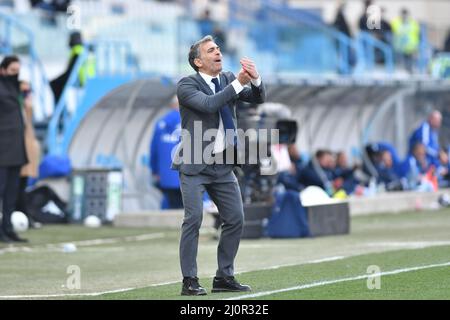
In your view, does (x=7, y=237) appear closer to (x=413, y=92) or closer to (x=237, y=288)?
(x=237, y=288)

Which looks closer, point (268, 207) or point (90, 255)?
point (90, 255)

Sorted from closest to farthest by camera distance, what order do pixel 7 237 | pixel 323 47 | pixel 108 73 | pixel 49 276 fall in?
pixel 49 276 → pixel 7 237 → pixel 108 73 → pixel 323 47

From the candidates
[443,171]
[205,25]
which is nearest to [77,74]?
[205,25]

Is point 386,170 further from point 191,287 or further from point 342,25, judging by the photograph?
point 191,287

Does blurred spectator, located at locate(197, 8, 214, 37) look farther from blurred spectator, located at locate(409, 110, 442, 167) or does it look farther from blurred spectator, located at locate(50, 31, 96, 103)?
blurred spectator, located at locate(409, 110, 442, 167)

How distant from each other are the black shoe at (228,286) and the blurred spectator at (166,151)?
10077 millimetres

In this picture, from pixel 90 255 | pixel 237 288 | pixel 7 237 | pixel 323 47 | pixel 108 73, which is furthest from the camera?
pixel 323 47

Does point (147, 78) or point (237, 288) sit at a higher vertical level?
point (147, 78)

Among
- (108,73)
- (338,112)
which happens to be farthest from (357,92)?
(108,73)

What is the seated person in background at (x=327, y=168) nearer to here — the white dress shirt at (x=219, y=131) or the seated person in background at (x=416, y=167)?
the seated person in background at (x=416, y=167)

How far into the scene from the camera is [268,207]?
1845cm

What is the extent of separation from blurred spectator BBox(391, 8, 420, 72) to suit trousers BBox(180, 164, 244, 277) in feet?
66.5

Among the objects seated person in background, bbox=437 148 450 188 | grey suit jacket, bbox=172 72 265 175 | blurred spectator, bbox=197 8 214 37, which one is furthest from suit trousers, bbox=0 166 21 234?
seated person in background, bbox=437 148 450 188

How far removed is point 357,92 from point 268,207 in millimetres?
10944
